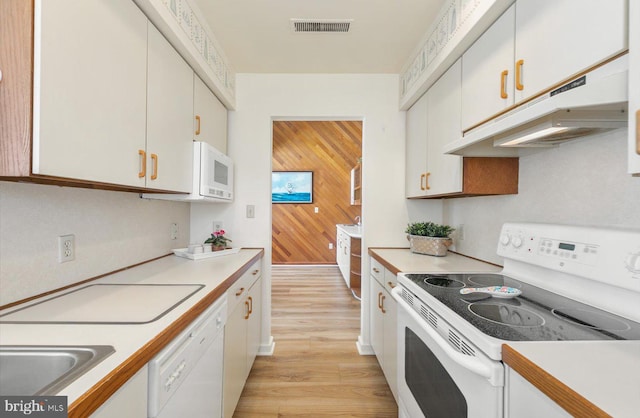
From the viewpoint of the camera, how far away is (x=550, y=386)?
0.61 meters

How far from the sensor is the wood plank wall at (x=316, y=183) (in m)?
6.04

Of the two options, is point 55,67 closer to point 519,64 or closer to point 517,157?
point 519,64

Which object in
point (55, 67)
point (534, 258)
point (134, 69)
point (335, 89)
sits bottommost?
point (534, 258)

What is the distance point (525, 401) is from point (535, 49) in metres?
1.18

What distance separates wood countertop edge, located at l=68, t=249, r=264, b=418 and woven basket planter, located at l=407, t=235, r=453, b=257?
1584 mm

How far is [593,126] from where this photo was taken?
100 cm

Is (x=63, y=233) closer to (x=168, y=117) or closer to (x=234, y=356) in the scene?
(x=168, y=117)

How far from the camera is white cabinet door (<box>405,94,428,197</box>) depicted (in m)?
2.23

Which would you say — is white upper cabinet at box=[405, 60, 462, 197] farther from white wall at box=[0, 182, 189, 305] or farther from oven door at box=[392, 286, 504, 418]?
white wall at box=[0, 182, 189, 305]

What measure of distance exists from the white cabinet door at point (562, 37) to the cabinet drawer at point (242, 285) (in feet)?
5.25

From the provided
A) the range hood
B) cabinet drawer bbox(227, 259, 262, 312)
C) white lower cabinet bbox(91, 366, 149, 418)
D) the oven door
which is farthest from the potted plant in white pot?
white lower cabinet bbox(91, 366, 149, 418)

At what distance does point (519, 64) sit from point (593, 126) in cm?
39

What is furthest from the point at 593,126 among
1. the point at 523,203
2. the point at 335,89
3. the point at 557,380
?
the point at 335,89

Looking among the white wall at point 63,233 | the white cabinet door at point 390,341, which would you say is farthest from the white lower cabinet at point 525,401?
the white wall at point 63,233
